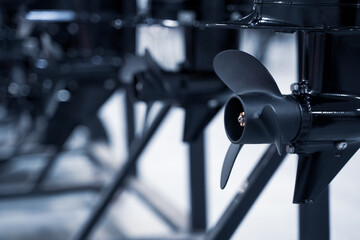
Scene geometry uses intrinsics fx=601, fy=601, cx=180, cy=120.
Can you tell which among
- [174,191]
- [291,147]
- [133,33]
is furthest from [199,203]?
[291,147]

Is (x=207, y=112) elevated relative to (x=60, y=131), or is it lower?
elevated

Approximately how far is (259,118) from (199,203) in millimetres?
1837

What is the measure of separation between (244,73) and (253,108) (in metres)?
0.12

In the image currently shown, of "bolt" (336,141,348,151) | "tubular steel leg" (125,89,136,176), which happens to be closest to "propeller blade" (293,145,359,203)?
"bolt" (336,141,348,151)

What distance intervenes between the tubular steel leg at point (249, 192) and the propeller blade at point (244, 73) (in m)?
0.35

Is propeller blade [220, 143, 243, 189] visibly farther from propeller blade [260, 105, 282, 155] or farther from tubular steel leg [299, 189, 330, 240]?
tubular steel leg [299, 189, 330, 240]

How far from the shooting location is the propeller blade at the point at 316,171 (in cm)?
112

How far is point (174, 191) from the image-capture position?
10.9 feet

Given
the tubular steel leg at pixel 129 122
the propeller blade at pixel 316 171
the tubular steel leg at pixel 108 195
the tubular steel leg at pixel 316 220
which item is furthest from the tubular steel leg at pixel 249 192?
the tubular steel leg at pixel 129 122

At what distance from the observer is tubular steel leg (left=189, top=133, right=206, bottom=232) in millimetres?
2836

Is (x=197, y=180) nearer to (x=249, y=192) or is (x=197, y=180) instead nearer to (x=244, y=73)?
(x=249, y=192)

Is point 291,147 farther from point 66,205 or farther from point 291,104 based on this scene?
point 66,205

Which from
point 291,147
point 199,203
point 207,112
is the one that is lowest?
point 199,203

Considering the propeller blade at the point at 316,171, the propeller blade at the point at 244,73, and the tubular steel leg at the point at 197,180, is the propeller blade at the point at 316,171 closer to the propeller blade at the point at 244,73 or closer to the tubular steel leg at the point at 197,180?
the propeller blade at the point at 244,73
